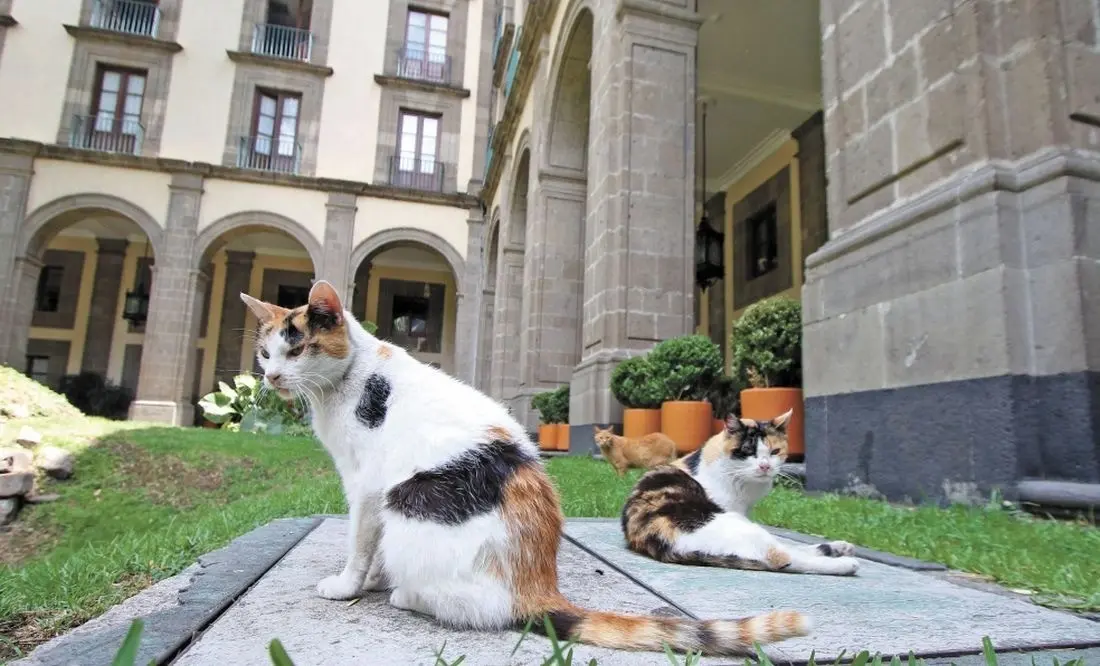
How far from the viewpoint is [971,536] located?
2.33 m

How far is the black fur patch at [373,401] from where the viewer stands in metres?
1.58

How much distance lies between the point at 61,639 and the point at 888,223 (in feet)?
12.1

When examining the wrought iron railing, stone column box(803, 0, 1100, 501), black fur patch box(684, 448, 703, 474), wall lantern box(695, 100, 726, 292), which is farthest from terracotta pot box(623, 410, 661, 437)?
the wrought iron railing

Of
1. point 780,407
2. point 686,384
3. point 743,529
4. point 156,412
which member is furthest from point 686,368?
point 156,412

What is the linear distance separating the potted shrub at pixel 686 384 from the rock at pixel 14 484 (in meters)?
6.06

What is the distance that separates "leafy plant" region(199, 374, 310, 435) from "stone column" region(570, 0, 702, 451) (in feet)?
22.4

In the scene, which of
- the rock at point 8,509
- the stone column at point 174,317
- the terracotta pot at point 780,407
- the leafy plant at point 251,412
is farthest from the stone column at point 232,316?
the terracotta pot at point 780,407

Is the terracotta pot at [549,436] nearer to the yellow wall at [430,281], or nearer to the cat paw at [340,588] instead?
the cat paw at [340,588]

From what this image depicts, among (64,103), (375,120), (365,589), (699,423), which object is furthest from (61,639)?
(64,103)

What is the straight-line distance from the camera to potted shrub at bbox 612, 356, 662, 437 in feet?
19.9

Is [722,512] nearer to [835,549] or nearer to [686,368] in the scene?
[835,549]

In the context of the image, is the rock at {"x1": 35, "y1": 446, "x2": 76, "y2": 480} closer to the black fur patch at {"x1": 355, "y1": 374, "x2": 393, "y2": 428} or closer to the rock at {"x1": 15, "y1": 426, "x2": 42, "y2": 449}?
the rock at {"x1": 15, "y1": 426, "x2": 42, "y2": 449}

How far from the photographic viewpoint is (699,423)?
18.5 ft

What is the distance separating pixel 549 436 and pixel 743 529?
7034mm
